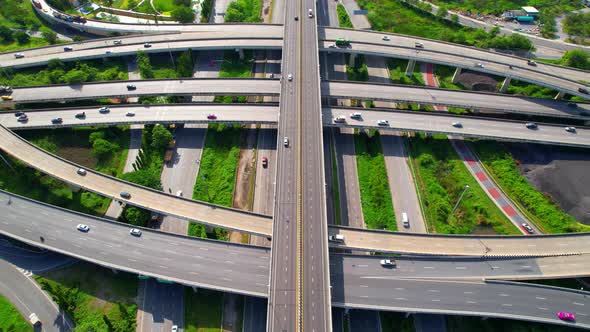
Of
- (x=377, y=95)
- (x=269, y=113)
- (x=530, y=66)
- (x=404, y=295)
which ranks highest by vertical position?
(x=530, y=66)

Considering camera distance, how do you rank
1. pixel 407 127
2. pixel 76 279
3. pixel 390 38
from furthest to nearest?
1. pixel 390 38
2. pixel 407 127
3. pixel 76 279

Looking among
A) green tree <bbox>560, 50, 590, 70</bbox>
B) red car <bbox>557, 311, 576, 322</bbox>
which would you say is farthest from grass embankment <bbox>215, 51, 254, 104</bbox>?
green tree <bbox>560, 50, 590, 70</bbox>

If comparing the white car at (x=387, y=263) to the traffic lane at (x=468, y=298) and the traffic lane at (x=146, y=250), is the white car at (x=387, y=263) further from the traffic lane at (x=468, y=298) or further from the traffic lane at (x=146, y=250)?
the traffic lane at (x=146, y=250)

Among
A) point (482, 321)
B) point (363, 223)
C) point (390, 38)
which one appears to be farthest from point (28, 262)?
point (390, 38)

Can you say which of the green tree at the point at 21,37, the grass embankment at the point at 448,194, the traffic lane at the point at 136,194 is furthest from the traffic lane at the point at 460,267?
the green tree at the point at 21,37

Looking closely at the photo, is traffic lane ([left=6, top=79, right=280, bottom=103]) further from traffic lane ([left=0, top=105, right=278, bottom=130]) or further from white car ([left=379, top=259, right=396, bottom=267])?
white car ([left=379, top=259, right=396, bottom=267])

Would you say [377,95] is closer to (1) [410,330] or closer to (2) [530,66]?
(2) [530,66]

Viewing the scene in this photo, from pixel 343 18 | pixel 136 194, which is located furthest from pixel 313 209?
pixel 343 18
